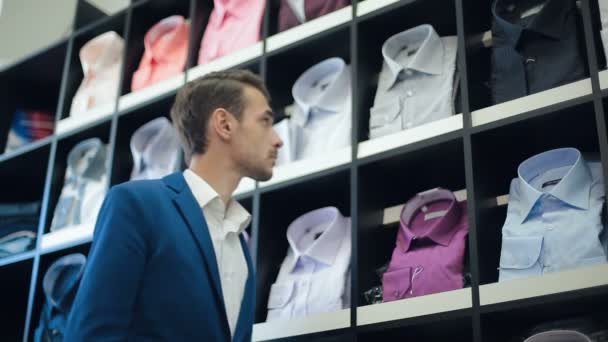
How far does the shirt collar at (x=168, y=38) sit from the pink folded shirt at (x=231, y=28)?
0.18 metres

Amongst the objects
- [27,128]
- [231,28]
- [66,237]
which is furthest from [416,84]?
[27,128]

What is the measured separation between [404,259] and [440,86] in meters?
0.54

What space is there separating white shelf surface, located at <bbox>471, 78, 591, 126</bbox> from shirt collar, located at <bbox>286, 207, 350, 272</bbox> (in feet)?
1.82

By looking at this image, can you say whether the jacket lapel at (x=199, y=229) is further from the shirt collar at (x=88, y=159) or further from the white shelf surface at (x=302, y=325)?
the shirt collar at (x=88, y=159)

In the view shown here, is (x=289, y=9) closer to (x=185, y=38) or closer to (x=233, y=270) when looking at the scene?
(x=185, y=38)

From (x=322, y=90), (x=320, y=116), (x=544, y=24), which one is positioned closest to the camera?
(x=544, y=24)

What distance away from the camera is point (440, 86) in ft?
8.14

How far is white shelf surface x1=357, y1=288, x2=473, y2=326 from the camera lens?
209 cm

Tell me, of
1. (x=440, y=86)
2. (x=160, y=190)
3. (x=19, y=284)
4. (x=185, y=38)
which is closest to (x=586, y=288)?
(x=440, y=86)

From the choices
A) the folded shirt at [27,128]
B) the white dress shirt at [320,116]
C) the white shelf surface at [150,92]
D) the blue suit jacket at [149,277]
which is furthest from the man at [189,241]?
the folded shirt at [27,128]

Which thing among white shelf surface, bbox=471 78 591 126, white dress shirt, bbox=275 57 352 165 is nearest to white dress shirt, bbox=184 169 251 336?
white dress shirt, bbox=275 57 352 165

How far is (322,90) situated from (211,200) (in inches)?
36.3

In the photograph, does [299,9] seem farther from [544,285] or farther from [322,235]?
[544,285]

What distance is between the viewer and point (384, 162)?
2424mm
